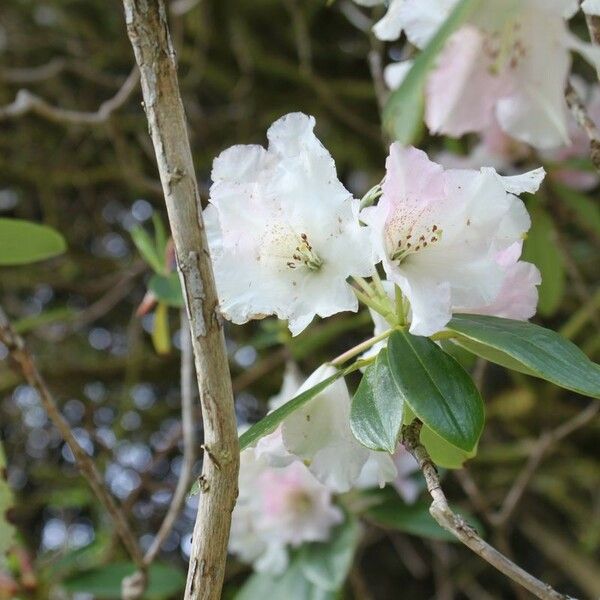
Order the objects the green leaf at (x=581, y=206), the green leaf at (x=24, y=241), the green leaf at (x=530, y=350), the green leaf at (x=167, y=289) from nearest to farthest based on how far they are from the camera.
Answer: the green leaf at (x=530, y=350) → the green leaf at (x=24, y=241) → the green leaf at (x=167, y=289) → the green leaf at (x=581, y=206)

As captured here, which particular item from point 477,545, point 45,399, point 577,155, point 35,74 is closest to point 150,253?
point 45,399

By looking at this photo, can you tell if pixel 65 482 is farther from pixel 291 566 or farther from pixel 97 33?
pixel 97 33

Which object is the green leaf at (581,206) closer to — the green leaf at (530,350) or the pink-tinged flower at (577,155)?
the pink-tinged flower at (577,155)

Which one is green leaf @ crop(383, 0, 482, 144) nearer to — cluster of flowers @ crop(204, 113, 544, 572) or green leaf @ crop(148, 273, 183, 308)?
cluster of flowers @ crop(204, 113, 544, 572)

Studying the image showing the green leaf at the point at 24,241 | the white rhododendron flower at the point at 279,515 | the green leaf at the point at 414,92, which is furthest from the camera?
the white rhododendron flower at the point at 279,515

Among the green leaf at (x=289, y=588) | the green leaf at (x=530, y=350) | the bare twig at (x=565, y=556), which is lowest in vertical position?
the bare twig at (x=565, y=556)

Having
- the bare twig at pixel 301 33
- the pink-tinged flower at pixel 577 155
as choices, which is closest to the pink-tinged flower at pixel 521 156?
the pink-tinged flower at pixel 577 155
